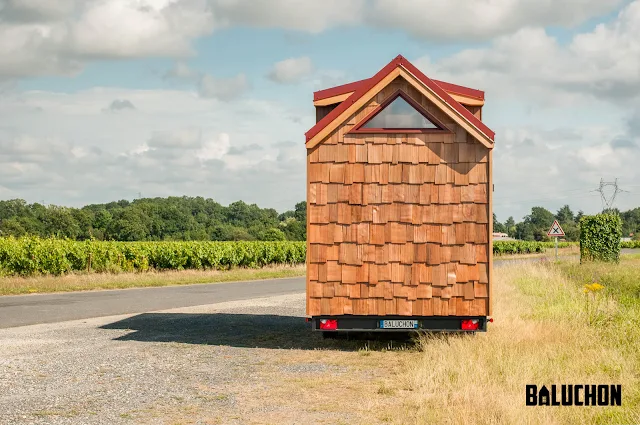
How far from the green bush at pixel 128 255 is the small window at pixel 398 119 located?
22379mm

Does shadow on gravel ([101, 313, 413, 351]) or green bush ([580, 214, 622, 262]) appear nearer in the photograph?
shadow on gravel ([101, 313, 413, 351])

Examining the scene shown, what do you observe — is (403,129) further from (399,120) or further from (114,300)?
(114,300)

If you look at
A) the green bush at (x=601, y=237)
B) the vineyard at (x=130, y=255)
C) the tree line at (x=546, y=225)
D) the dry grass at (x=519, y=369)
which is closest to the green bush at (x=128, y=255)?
the vineyard at (x=130, y=255)

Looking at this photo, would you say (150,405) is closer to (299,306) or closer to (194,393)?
(194,393)

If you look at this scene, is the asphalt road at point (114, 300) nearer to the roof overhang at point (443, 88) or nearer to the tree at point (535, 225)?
the roof overhang at point (443, 88)

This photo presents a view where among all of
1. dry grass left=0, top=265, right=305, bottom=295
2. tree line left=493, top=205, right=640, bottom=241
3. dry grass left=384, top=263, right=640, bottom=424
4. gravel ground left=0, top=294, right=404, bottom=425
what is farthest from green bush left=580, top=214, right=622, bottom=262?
tree line left=493, top=205, right=640, bottom=241

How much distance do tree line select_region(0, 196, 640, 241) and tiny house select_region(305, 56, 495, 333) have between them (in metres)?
58.9

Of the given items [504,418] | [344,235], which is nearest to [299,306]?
[344,235]

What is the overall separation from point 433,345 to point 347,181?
2.90 metres

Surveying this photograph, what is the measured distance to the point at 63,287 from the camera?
24875mm

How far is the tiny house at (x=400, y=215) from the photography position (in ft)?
36.3

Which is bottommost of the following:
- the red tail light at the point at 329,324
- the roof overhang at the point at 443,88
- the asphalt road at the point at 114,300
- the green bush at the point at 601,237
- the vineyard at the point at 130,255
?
the asphalt road at the point at 114,300

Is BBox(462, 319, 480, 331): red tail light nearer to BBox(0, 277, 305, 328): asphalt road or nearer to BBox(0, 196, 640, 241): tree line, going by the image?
BBox(0, 277, 305, 328): asphalt road

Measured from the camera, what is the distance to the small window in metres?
11.2
